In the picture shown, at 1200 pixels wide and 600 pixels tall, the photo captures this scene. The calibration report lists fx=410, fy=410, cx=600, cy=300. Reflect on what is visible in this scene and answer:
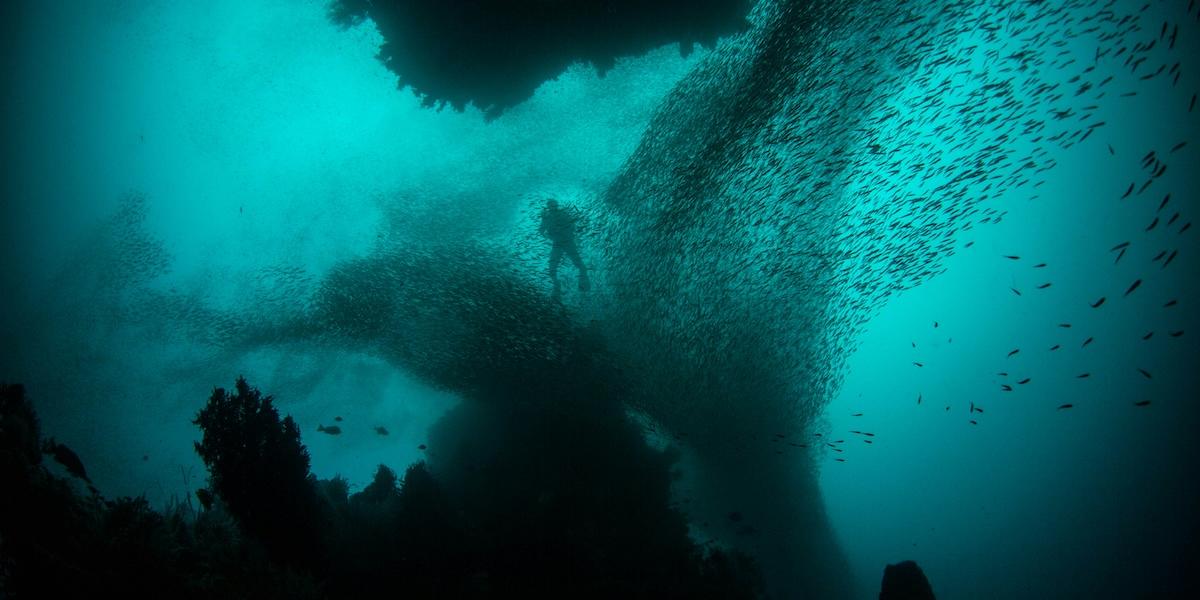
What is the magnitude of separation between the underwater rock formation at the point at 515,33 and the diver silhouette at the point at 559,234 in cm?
337

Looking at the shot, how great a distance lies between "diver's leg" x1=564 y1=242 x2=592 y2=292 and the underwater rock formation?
180 inches

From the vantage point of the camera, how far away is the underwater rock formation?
8344mm

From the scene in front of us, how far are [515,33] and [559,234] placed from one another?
5.18 meters

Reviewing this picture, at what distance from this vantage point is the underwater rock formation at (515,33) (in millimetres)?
8344

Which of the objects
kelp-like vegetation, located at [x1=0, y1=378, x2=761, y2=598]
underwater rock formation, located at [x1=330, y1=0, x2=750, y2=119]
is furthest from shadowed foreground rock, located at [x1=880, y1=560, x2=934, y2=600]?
underwater rock formation, located at [x1=330, y1=0, x2=750, y2=119]

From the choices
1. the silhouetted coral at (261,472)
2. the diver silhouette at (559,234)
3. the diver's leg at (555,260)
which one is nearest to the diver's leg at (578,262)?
the diver silhouette at (559,234)

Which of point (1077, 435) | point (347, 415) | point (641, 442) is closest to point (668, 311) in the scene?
point (641, 442)

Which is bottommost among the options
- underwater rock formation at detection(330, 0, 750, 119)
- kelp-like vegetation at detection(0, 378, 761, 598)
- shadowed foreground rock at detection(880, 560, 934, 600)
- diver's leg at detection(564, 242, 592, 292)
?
shadowed foreground rock at detection(880, 560, 934, 600)

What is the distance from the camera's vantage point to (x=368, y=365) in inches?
788

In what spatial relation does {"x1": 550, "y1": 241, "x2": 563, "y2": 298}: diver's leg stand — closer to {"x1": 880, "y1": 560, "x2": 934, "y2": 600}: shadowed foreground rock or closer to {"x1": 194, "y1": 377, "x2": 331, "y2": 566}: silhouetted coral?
{"x1": 194, "y1": 377, "x2": 331, "y2": 566}: silhouetted coral

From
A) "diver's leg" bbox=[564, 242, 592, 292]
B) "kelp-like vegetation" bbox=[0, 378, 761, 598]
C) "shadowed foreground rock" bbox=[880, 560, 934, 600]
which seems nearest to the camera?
"kelp-like vegetation" bbox=[0, 378, 761, 598]

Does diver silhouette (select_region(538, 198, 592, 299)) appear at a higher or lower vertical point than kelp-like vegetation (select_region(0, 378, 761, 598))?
higher

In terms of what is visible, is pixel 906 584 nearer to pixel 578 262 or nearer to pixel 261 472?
pixel 578 262

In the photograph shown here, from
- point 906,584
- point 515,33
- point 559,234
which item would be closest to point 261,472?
point 559,234
